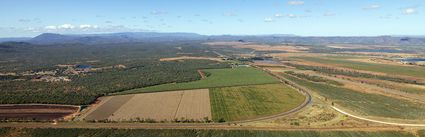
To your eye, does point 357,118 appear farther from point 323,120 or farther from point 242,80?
point 242,80

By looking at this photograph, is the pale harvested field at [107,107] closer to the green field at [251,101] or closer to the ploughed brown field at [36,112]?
the ploughed brown field at [36,112]

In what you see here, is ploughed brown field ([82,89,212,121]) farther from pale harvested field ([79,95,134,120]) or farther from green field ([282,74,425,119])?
green field ([282,74,425,119])

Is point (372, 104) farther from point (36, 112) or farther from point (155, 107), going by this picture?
point (36, 112)

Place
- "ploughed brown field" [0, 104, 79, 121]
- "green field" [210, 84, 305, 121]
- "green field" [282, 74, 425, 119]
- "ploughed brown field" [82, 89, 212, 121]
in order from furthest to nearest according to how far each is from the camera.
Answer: "green field" [282, 74, 425, 119] < "green field" [210, 84, 305, 121] < "ploughed brown field" [0, 104, 79, 121] < "ploughed brown field" [82, 89, 212, 121]

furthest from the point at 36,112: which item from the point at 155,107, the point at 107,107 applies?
the point at 155,107

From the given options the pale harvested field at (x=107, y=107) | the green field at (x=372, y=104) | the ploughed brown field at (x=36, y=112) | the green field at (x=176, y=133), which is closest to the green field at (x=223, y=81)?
the pale harvested field at (x=107, y=107)

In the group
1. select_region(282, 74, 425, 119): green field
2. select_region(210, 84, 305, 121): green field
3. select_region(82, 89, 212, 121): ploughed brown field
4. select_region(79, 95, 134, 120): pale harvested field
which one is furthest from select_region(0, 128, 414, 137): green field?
select_region(282, 74, 425, 119): green field

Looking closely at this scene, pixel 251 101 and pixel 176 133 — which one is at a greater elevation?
pixel 251 101
